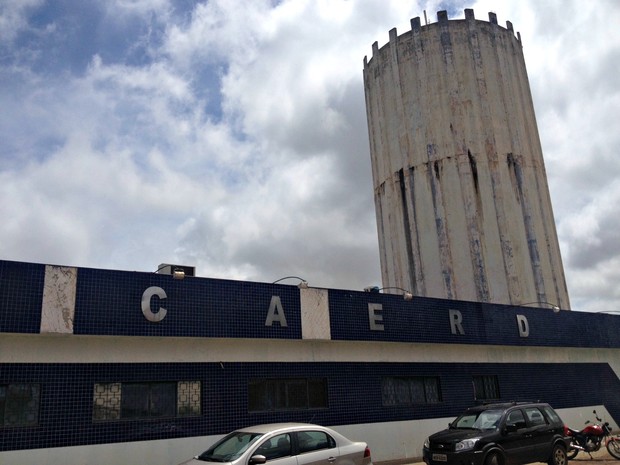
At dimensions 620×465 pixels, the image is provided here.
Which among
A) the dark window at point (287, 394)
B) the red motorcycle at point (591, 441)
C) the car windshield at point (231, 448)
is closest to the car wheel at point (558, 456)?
the red motorcycle at point (591, 441)

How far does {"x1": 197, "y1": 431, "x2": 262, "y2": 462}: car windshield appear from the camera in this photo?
9391mm

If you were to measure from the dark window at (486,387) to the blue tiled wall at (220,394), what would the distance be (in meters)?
0.18

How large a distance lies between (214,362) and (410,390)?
667 centimetres

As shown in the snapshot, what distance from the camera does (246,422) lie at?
14195 mm

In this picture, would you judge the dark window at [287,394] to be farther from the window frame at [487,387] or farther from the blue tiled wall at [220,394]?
the window frame at [487,387]

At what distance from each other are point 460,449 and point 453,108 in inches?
787

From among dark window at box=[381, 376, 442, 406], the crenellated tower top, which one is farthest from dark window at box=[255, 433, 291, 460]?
the crenellated tower top

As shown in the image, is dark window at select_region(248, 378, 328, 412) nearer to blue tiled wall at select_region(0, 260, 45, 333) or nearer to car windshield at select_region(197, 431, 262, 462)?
car windshield at select_region(197, 431, 262, 462)

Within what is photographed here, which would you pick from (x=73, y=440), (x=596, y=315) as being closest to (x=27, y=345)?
(x=73, y=440)

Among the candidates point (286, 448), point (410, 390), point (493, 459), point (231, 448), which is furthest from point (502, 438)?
point (231, 448)

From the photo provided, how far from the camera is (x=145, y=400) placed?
13.1 metres

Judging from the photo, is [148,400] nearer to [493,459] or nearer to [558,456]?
[493,459]

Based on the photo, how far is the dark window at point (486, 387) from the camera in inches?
771

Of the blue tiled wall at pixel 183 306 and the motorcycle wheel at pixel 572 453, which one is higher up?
the blue tiled wall at pixel 183 306
